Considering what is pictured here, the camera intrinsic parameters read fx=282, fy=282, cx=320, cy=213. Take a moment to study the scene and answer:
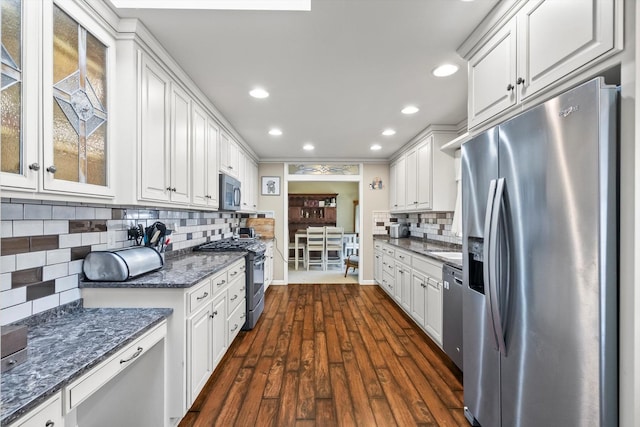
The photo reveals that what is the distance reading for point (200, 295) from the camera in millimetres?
1780

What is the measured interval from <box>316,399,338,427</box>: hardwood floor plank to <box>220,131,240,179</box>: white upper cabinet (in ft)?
7.75

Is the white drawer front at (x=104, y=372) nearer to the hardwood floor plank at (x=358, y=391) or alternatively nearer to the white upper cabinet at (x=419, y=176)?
the hardwood floor plank at (x=358, y=391)

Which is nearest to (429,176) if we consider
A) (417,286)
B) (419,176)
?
(419,176)

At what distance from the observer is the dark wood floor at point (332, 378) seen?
5.77ft

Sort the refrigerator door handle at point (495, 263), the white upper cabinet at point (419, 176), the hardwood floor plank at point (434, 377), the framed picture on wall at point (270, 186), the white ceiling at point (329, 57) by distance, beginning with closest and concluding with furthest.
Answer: the refrigerator door handle at point (495, 263) < the white ceiling at point (329, 57) < the hardwood floor plank at point (434, 377) < the white upper cabinet at point (419, 176) < the framed picture on wall at point (270, 186)

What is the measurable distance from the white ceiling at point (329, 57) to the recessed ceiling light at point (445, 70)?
43 millimetres

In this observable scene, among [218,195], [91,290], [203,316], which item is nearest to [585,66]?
[203,316]

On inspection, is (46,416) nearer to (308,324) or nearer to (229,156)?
(308,324)

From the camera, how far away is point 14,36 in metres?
1.00

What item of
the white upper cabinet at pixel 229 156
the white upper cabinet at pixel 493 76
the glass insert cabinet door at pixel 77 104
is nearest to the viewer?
the glass insert cabinet door at pixel 77 104

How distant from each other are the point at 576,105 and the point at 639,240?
473 mm

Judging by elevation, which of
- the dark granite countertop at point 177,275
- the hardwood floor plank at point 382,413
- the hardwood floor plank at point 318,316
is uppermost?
the dark granite countertop at point 177,275

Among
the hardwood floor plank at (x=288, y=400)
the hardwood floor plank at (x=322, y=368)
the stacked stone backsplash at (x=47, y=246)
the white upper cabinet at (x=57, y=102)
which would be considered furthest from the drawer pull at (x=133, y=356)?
the hardwood floor plank at (x=322, y=368)

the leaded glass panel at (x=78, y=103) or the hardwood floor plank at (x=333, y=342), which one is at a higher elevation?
the leaded glass panel at (x=78, y=103)
